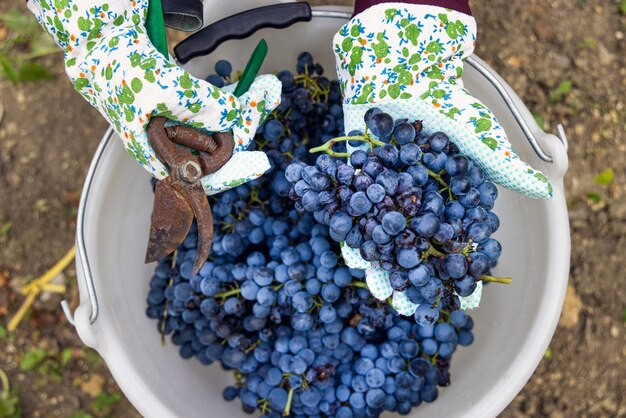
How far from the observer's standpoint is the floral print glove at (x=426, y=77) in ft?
2.56

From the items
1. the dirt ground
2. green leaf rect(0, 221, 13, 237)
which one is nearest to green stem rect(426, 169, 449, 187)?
the dirt ground

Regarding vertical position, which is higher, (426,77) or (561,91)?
(426,77)

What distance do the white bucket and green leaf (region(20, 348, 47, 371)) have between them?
16.4 inches

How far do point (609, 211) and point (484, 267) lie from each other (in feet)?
2.39

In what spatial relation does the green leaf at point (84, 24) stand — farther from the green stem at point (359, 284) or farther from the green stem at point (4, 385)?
the green stem at point (4, 385)

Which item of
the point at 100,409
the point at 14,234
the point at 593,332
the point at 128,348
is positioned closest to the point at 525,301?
the point at 593,332

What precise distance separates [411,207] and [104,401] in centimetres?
94

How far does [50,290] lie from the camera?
135 centimetres

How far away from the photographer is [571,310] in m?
1.30

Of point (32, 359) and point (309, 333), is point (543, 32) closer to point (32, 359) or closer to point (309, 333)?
point (309, 333)

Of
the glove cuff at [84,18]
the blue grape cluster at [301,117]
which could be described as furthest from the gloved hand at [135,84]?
the blue grape cluster at [301,117]

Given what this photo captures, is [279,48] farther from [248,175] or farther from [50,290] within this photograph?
[50,290]

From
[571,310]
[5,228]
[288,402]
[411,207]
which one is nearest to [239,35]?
[411,207]

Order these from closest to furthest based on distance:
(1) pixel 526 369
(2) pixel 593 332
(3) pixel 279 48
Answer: (1) pixel 526 369, (3) pixel 279 48, (2) pixel 593 332
